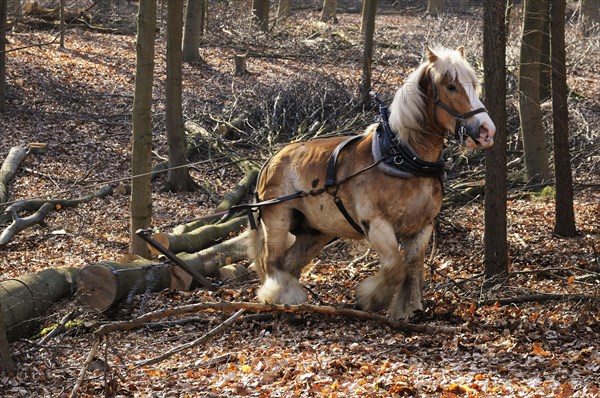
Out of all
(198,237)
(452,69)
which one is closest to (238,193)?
(198,237)

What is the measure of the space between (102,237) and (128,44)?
15.1 m

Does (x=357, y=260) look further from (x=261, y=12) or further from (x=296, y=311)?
(x=261, y=12)

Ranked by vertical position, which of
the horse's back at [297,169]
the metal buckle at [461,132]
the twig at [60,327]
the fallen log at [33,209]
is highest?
the metal buckle at [461,132]

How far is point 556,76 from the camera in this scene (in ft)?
37.2

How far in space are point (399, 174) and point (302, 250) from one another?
2016 millimetres

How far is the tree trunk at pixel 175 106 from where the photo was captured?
15.1 m

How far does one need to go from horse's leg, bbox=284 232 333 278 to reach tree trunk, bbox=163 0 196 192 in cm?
604

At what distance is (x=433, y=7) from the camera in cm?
3678

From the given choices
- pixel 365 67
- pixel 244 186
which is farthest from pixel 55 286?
pixel 365 67

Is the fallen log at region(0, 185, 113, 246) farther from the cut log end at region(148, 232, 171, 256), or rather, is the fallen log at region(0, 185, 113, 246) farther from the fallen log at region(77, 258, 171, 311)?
the fallen log at region(77, 258, 171, 311)

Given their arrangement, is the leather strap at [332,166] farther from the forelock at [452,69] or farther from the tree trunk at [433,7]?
the tree trunk at [433,7]

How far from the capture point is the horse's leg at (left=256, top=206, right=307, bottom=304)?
902 cm

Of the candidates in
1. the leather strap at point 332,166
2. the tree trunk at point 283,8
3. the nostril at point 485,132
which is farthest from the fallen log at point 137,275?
the tree trunk at point 283,8

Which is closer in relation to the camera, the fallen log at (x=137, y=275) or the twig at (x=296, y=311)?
the twig at (x=296, y=311)
